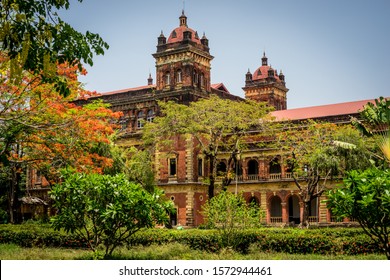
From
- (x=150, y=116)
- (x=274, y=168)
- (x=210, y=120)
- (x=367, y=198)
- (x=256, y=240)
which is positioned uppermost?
(x=150, y=116)

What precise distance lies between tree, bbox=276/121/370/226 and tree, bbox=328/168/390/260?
16.1m

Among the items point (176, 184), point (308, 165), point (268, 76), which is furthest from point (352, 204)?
point (268, 76)

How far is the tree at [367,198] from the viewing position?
43.0ft

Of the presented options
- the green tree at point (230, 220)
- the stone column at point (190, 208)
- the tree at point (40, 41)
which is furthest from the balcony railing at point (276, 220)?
the tree at point (40, 41)

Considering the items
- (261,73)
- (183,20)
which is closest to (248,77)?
(261,73)

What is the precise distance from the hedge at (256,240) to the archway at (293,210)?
20.3m

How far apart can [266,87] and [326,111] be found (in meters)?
16.7

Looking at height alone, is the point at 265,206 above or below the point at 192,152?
below

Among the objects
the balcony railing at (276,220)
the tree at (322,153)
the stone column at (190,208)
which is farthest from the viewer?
the stone column at (190,208)

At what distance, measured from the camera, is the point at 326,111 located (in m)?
40.6

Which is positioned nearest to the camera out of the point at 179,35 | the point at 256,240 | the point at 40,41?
the point at 40,41

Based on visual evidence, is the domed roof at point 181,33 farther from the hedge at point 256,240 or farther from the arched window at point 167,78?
the hedge at point 256,240

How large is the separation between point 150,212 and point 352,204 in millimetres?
5576

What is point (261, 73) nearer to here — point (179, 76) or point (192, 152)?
point (179, 76)
